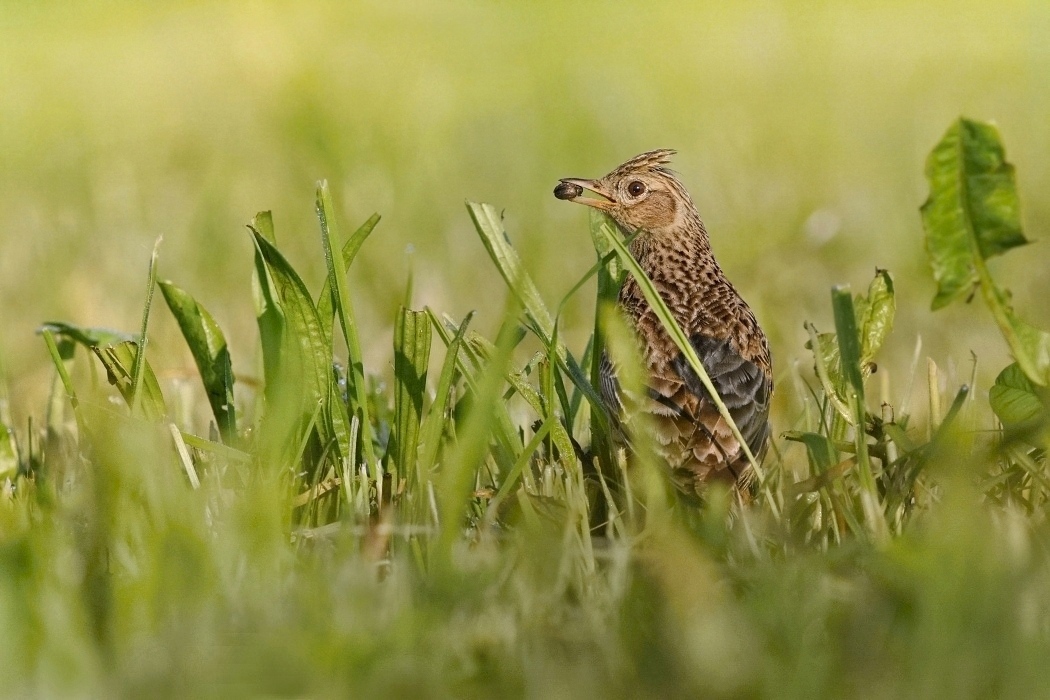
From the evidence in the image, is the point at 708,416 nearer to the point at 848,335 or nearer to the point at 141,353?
the point at 848,335

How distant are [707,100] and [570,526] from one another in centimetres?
979

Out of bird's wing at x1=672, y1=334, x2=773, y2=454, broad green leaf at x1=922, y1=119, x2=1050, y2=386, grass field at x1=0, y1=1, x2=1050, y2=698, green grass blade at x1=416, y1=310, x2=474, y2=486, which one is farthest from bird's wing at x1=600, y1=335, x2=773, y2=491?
broad green leaf at x1=922, y1=119, x2=1050, y2=386

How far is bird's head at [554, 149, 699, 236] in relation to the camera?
5.08 m

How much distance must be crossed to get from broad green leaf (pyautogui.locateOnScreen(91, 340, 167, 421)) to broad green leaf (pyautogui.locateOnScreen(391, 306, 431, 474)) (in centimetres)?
61

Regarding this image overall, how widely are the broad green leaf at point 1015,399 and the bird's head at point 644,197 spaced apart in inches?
75.6

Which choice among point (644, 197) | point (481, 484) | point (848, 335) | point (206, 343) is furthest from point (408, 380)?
point (644, 197)

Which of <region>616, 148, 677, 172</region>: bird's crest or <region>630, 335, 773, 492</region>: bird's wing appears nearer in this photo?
<region>630, 335, 773, 492</region>: bird's wing

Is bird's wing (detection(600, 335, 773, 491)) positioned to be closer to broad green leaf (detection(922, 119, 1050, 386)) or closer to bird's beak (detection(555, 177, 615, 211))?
broad green leaf (detection(922, 119, 1050, 386))

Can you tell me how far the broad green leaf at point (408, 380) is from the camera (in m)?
3.54

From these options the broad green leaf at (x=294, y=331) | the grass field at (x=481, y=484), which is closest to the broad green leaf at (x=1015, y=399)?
the grass field at (x=481, y=484)

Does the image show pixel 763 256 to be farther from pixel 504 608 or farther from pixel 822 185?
pixel 504 608

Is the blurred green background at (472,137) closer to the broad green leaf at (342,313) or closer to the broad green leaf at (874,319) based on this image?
the broad green leaf at (342,313)

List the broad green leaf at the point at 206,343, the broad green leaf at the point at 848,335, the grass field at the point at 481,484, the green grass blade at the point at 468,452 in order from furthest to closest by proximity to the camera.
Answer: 1. the broad green leaf at the point at 206,343
2. the broad green leaf at the point at 848,335
3. the green grass blade at the point at 468,452
4. the grass field at the point at 481,484

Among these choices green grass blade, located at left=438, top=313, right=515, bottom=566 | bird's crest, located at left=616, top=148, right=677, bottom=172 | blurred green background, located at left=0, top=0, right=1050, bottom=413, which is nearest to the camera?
green grass blade, located at left=438, top=313, right=515, bottom=566
